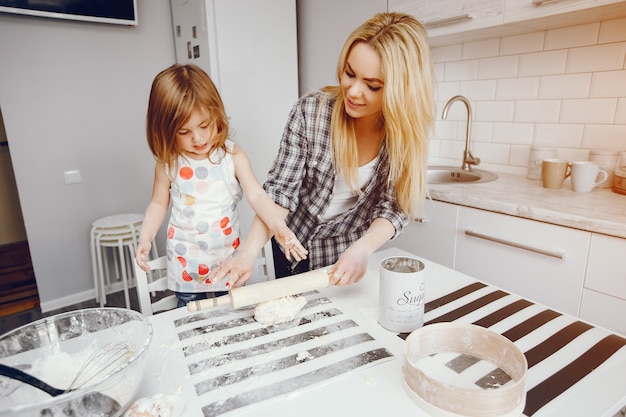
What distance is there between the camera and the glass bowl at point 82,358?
52 cm

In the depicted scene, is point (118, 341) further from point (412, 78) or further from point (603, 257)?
point (603, 257)

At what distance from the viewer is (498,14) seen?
150 centimetres

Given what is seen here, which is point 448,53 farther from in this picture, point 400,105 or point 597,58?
point 400,105

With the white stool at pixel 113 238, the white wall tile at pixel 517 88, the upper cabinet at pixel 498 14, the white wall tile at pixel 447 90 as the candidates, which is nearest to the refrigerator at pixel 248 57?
the white stool at pixel 113 238

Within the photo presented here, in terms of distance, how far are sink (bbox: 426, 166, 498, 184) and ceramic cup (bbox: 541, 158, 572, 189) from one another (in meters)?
0.31

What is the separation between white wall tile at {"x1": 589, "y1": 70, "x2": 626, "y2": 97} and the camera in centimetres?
154

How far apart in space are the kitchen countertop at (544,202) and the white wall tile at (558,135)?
0.57 feet

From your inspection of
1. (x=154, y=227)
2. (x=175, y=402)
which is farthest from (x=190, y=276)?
(x=175, y=402)

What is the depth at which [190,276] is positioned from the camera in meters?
1.31

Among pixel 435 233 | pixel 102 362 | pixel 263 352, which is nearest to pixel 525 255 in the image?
pixel 435 233

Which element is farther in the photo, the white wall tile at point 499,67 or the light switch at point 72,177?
the light switch at point 72,177

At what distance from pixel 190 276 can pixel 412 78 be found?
91 centimetres

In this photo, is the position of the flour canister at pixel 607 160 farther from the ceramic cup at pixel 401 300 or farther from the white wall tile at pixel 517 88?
the ceramic cup at pixel 401 300

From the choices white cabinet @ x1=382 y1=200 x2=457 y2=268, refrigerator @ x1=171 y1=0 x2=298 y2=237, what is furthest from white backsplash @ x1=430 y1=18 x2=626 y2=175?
refrigerator @ x1=171 y1=0 x2=298 y2=237
